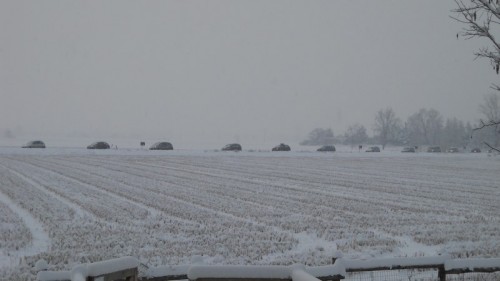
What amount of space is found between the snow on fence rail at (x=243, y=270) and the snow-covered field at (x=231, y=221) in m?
1.68

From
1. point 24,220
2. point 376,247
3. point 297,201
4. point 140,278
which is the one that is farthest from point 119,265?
point 297,201

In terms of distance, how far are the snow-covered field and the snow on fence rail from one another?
168 cm

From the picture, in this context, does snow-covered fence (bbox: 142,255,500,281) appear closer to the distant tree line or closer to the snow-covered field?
the snow-covered field

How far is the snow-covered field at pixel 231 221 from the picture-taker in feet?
40.1

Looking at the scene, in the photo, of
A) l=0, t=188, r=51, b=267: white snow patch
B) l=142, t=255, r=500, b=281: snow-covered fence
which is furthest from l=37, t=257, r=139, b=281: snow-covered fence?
l=0, t=188, r=51, b=267: white snow patch

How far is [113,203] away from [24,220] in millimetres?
4620

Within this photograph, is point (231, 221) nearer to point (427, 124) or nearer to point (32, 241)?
point (32, 241)

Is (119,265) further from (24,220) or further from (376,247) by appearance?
(24,220)

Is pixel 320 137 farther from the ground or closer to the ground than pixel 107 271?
farther from the ground

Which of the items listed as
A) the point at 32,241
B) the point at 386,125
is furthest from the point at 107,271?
the point at 386,125

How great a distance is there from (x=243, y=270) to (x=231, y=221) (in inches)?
518

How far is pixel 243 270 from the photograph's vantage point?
3.88 metres

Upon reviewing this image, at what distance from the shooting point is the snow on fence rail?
3873mm

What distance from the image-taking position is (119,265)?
4.43 metres
